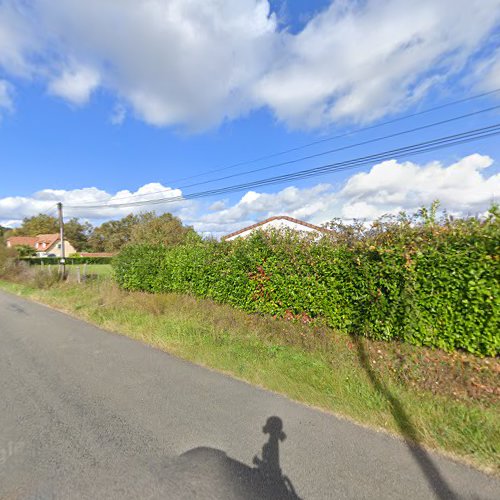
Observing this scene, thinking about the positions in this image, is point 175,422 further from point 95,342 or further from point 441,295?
point 441,295

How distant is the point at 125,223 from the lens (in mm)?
62375

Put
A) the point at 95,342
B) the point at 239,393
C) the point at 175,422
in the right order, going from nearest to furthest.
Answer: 1. the point at 175,422
2. the point at 239,393
3. the point at 95,342

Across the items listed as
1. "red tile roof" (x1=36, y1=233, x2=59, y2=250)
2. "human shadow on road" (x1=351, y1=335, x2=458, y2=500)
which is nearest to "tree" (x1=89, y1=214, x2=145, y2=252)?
"red tile roof" (x1=36, y1=233, x2=59, y2=250)

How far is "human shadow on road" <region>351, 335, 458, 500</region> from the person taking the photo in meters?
2.13

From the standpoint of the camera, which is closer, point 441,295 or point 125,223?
point 441,295

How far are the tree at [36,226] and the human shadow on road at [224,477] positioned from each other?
93406mm

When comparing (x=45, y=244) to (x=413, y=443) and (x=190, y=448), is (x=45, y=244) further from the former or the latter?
(x=413, y=443)

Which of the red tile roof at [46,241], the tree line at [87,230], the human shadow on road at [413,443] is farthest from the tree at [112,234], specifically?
the human shadow on road at [413,443]

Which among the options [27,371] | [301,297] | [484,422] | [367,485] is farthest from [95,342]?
[484,422]

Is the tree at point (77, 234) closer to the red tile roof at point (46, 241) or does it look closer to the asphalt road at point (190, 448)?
the red tile roof at point (46, 241)

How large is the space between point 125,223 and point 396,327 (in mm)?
65767

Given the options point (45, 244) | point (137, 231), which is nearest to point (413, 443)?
point (137, 231)

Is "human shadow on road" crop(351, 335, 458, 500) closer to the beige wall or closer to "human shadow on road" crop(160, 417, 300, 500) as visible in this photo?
"human shadow on road" crop(160, 417, 300, 500)

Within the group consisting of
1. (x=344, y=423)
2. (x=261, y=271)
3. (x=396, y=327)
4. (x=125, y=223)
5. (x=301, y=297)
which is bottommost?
(x=344, y=423)
